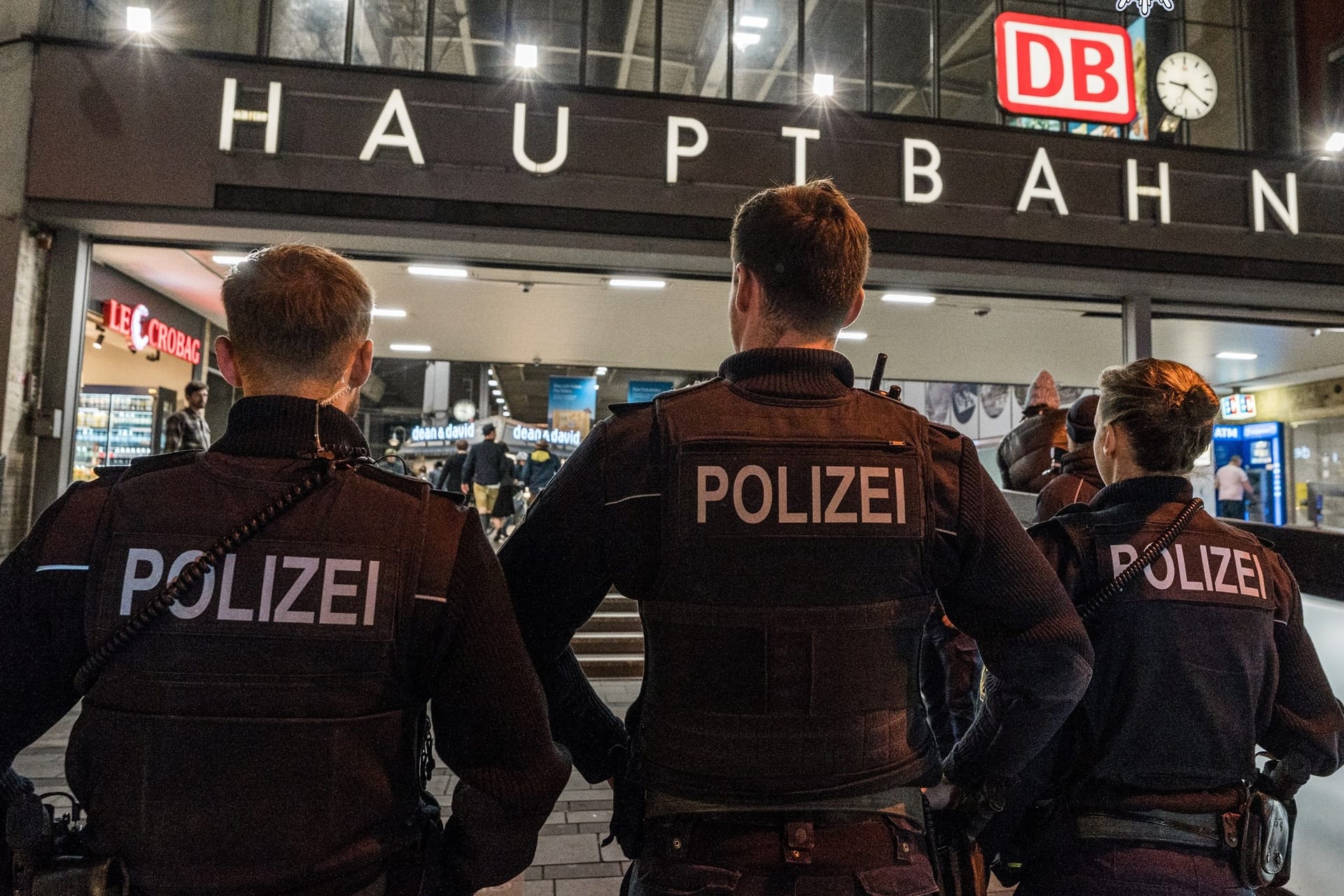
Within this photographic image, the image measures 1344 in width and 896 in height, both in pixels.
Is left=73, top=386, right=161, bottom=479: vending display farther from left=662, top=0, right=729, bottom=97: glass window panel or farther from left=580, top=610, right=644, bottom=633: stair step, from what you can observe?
left=662, top=0, right=729, bottom=97: glass window panel

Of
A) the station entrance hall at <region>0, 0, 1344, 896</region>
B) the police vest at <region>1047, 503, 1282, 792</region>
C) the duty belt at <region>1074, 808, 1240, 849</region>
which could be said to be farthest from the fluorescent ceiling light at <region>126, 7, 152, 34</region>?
the duty belt at <region>1074, 808, 1240, 849</region>

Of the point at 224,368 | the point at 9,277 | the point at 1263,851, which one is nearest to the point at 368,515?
the point at 224,368

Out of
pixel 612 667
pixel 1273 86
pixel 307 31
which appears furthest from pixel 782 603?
pixel 1273 86

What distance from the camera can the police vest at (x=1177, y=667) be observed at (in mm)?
1632

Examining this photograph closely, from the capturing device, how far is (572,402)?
19.4 metres

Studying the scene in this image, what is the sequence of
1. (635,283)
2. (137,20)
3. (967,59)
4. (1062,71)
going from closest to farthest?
(137,20) < (1062,71) < (635,283) < (967,59)

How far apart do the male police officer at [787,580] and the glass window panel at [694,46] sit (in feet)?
45.3

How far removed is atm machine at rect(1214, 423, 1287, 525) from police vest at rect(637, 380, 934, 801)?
19608 millimetres

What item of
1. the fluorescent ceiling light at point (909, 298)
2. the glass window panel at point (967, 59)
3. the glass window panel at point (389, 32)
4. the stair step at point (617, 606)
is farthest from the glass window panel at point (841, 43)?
the stair step at point (617, 606)

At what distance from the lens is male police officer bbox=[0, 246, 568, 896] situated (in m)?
1.14

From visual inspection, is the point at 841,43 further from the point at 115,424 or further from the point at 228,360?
the point at 228,360

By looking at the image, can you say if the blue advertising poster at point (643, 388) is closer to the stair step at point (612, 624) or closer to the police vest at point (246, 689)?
the stair step at point (612, 624)

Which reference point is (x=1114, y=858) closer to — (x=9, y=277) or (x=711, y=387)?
(x=711, y=387)

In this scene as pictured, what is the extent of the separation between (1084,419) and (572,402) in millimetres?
16750
